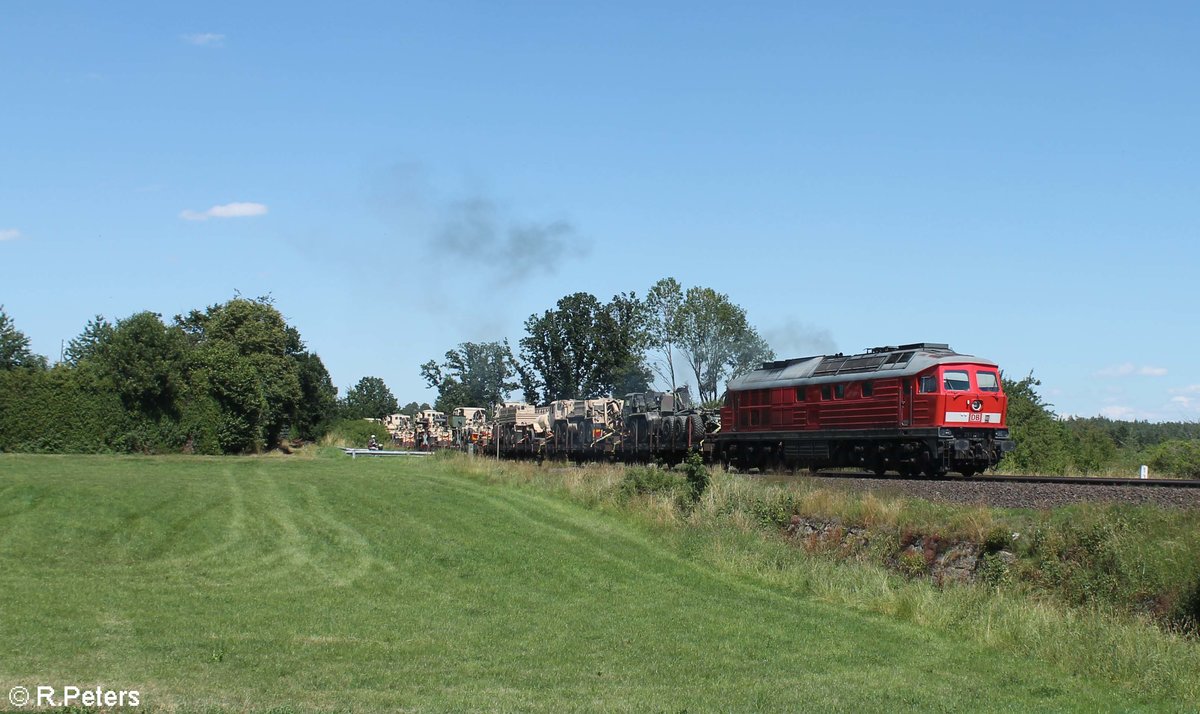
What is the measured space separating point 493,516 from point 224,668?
13.9 metres

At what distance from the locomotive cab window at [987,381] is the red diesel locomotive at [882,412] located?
0.03m

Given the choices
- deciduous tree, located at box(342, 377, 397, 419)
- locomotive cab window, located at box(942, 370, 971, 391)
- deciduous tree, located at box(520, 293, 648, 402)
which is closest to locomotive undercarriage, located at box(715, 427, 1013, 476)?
locomotive cab window, located at box(942, 370, 971, 391)

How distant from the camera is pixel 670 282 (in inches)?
2589

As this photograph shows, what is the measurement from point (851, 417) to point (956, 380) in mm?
3337

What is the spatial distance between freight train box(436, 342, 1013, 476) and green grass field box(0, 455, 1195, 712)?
772 centimetres

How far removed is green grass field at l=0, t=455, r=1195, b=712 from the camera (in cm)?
970

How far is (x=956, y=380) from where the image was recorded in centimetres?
2514

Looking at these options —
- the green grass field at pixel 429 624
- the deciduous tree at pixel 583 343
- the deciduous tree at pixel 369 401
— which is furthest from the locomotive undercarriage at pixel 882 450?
the deciduous tree at pixel 369 401

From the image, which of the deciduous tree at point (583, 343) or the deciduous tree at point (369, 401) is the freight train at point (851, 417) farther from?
the deciduous tree at point (369, 401)

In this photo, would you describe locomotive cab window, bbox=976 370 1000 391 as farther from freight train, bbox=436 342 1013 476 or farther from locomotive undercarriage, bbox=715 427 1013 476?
locomotive undercarriage, bbox=715 427 1013 476

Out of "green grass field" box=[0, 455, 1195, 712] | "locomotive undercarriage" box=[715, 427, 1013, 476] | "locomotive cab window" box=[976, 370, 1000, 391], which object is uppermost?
"locomotive cab window" box=[976, 370, 1000, 391]

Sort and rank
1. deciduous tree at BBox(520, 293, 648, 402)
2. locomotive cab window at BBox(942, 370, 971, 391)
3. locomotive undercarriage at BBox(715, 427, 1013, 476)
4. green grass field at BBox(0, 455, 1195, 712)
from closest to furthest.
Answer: green grass field at BBox(0, 455, 1195, 712), locomotive undercarriage at BBox(715, 427, 1013, 476), locomotive cab window at BBox(942, 370, 971, 391), deciduous tree at BBox(520, 293, 648, 402)

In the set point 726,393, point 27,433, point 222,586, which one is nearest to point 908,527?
point 222,586

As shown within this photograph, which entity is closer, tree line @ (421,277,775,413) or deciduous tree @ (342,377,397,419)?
tree line @ (421,277,775,413)
